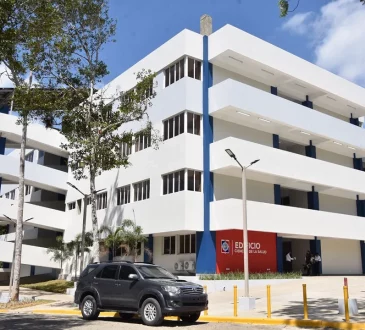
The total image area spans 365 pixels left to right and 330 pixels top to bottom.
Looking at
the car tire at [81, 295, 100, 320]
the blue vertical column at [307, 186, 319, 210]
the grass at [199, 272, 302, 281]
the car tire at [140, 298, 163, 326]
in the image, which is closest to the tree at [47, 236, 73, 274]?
the grass at [199, 272, 302, 281]

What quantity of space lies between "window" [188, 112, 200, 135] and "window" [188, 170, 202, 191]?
2.58 meters

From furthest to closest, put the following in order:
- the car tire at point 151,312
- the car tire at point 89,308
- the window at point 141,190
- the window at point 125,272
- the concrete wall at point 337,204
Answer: the concrete wall at point 337,204, the window at point 141,190, the car tire at point 89,308, the window at point 125,272, the car tire at point 151,312

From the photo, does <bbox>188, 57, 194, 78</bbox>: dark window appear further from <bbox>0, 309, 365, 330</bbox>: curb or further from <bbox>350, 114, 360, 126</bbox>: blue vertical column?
<bbox>350, 114, 360, 126</bbox>: blue vertical column

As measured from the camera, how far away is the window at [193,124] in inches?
1129

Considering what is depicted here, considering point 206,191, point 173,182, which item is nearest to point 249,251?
point 206,191

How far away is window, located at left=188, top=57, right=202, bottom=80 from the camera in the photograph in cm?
2944

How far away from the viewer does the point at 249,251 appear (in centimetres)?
2895

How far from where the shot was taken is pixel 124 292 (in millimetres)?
13547

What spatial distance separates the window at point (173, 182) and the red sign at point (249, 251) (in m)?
3.65

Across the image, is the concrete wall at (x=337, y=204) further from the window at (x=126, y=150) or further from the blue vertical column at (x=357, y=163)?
the window at (x=126, y=150)

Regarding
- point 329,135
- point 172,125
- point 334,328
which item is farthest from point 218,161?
point 334,328

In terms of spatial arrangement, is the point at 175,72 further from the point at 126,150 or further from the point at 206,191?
the point at 206,191

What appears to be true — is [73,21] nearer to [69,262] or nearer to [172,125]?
[172,125]

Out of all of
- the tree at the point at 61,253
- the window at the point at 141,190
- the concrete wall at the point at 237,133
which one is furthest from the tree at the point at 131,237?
the tree at the point at 61,253
